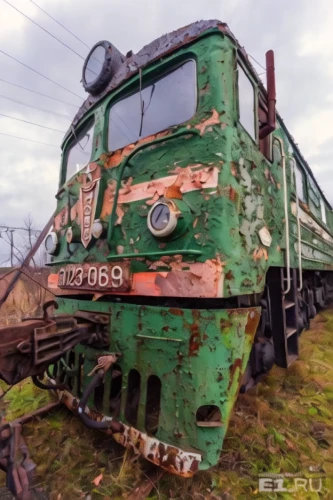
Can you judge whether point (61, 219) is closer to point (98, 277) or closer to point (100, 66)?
point (98, 277)

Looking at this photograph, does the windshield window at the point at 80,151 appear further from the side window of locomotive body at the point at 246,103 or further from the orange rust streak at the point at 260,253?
the orange rust streak at the point at 260,253

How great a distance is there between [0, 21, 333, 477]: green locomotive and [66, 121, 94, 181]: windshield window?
0.26 meters

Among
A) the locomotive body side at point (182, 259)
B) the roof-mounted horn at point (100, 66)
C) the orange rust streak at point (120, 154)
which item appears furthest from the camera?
the roof-mounted horn at point (100, 66)

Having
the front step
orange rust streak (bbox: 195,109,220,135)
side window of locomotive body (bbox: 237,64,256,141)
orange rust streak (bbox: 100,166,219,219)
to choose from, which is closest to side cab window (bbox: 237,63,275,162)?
side window of locomotive body (bbox: 237,64,256,141)

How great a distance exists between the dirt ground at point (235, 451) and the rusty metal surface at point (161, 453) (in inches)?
9.3

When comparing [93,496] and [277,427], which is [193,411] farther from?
[277,427]

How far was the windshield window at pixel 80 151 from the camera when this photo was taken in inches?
131

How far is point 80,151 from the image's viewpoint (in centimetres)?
356

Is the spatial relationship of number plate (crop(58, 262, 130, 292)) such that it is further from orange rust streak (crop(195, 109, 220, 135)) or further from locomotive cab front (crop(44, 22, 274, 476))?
orange rust streak (crop(195, 109, 220, 135))

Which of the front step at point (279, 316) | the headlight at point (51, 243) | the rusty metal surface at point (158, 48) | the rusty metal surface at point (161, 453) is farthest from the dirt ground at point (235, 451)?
the rusty metal surface at point (158, 48)

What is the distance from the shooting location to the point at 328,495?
2.07 meters

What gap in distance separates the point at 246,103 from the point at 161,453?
2.60 meters

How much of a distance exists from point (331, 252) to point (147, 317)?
533cm

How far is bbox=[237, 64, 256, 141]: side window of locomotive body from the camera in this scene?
246cm
